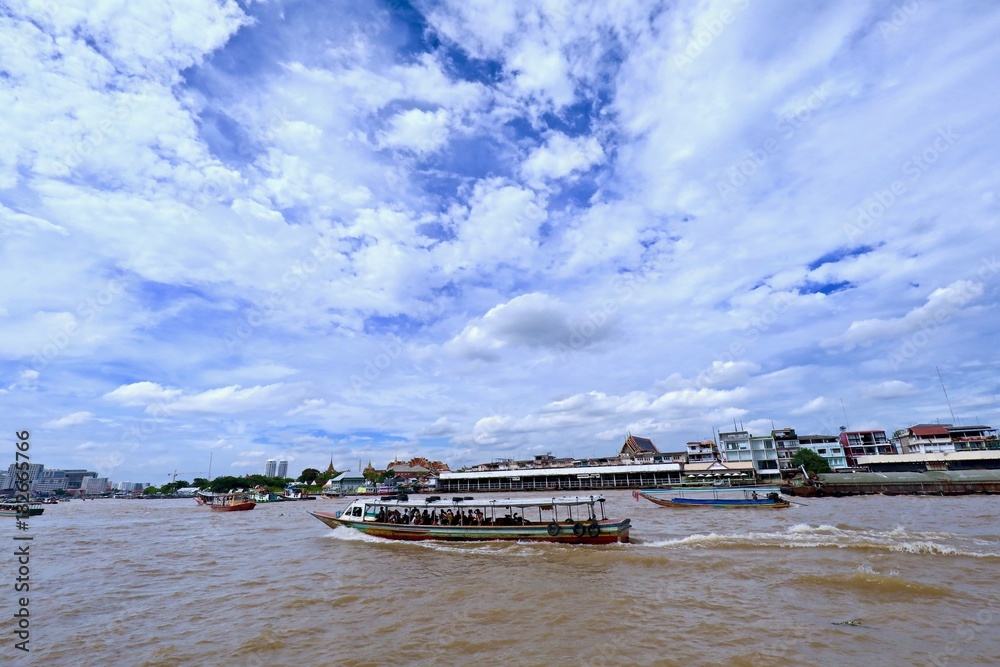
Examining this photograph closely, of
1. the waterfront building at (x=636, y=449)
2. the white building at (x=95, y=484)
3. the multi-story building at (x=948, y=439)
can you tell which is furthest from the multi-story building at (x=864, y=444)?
the white building at (x=95, y=484)

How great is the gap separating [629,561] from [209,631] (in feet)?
39.2

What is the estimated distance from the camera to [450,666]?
7.62m

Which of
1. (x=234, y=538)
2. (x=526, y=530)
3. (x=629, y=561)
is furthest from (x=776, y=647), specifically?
(x=234, y=538)

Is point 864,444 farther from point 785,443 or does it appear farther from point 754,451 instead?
point 754,451

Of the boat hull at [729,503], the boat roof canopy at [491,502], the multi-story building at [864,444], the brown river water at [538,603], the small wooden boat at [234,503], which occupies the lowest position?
the brown river water at [538,603]

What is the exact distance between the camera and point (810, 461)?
208ft

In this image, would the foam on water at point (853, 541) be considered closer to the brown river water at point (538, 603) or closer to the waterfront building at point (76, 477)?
the brown river water at point (538, 603)

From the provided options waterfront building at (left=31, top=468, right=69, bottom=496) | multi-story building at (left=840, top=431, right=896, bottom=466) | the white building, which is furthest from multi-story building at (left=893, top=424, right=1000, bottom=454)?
waterfront building at (left=31, top=468, right=69, bottom=496)

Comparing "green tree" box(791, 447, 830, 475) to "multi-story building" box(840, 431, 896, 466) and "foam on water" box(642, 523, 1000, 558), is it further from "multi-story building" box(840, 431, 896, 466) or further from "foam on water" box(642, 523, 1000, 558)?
"foam on water" box(642, 523, 1000, 558)

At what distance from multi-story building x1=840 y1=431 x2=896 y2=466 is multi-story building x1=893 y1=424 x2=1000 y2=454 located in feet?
9.40

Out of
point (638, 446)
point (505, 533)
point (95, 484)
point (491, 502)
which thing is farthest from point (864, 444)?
point (95, 484)

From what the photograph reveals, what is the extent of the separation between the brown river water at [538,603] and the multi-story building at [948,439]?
198 ft

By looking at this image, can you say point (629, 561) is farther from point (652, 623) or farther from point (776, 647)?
point (776, 647)

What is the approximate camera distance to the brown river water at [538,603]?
26.5 ft
